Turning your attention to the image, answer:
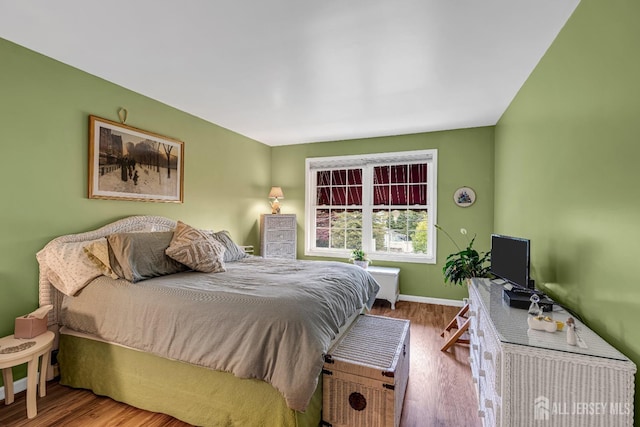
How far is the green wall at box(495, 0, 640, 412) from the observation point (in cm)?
128

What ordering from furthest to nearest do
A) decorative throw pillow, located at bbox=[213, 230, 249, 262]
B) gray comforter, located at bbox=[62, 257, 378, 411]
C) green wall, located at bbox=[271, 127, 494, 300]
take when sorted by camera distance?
1. green wall, located at bbox=[271, 127, 494, 300]
2. decorative throw pillow, located at bbox=[213, 230, 249, 262]
3. gray comforter, located at bbox=[62, 257, 378, 411]

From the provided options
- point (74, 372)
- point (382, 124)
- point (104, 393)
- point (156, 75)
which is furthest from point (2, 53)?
point (382, 124)

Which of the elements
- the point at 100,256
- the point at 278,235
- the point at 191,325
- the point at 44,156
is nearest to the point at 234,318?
the point at 191,325

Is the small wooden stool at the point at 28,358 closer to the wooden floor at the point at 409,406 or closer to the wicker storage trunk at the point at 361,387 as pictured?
the wooden floor at the point at 409,406

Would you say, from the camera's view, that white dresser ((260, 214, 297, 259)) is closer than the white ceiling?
No

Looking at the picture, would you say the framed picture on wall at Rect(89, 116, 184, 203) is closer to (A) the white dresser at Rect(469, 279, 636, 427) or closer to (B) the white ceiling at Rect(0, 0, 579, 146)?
(B) the white ceiling at Rect(0, 0, 579, 146)

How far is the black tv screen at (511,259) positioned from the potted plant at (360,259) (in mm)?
2094

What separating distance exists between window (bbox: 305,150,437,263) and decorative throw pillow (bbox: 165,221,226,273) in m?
2.62

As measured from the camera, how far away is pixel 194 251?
263cm

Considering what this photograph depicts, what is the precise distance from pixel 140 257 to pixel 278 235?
263cm

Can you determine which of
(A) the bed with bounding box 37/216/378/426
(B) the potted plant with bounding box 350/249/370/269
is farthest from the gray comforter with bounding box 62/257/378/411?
(B) the potted plant with bounding box 350/249/370/269

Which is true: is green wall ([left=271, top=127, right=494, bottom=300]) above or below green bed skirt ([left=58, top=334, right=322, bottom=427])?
above

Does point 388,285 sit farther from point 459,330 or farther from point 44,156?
point 44,156

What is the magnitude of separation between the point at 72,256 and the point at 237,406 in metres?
1.67
